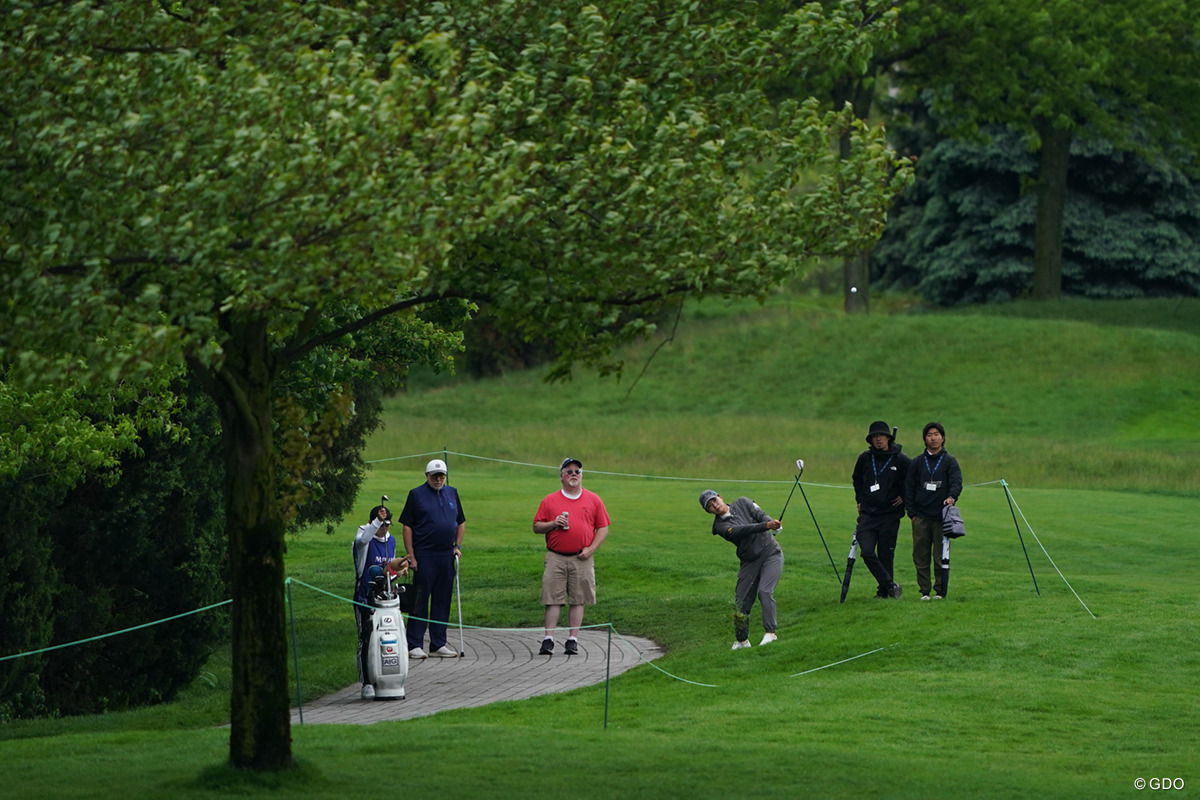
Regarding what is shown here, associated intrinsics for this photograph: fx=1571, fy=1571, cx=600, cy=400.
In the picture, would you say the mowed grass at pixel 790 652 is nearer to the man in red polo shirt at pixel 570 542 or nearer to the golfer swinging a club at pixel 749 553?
the golfer swinging a club at pixel 749 553

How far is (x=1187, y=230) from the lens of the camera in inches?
2308

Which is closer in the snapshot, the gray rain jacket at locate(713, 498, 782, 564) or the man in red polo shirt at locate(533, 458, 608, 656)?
the gray rain jacket at locate(713, 498, 782, 564)

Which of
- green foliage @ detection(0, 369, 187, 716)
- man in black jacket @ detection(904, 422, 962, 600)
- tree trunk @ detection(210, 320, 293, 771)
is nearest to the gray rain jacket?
man in black jacket @ detection(904, 422, 962, 600)

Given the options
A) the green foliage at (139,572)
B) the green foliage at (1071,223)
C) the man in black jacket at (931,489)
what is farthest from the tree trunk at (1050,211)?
the green foliage at (139,572)

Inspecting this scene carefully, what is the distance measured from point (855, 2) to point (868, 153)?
4.07 feet

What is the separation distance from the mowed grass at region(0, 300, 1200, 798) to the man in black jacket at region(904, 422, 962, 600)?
74 cm

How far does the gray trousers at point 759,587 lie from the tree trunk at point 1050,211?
42.5 m

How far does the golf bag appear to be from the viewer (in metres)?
13.7

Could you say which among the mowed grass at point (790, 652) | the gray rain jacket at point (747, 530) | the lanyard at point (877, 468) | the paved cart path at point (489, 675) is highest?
the lanyard at point (877, 468)

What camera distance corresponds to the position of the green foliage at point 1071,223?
57250 mm

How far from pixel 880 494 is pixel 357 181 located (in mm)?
9587

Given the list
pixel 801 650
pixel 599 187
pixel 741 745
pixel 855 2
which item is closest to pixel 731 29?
pixel 855 2

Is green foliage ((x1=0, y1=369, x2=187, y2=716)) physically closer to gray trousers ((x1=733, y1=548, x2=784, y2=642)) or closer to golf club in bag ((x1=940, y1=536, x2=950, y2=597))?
gray trousers ((x1=733, y1=548, x2=784, y2=642))

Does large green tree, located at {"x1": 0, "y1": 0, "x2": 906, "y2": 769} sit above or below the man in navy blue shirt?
above
